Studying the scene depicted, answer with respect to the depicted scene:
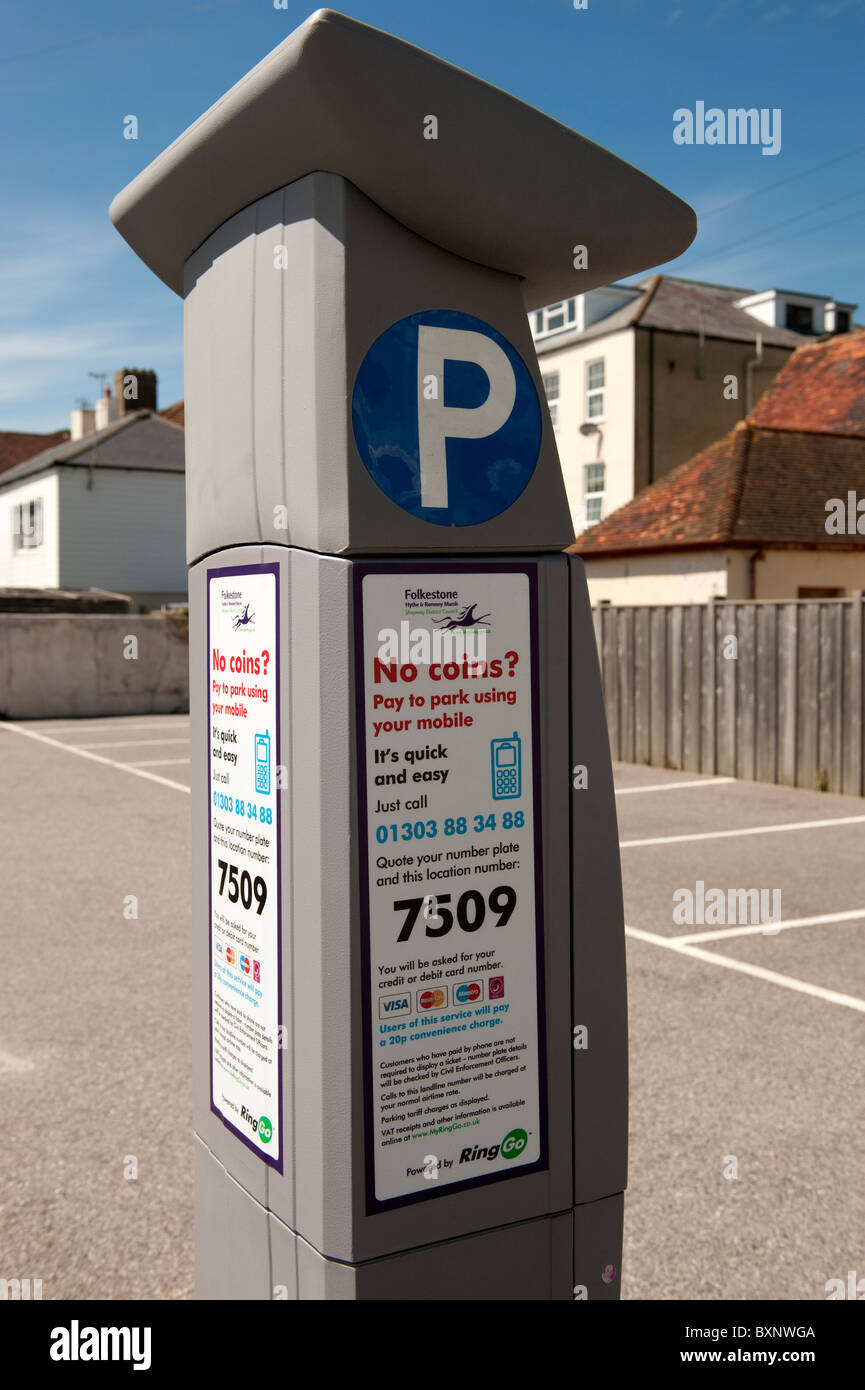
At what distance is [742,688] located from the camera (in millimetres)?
13984

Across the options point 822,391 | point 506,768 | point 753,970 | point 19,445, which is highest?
point 19,445

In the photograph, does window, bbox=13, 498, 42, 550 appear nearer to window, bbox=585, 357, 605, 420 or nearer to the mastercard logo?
window, bbox=585, 357, 605, 420

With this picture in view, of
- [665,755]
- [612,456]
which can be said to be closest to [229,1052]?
[665,755]

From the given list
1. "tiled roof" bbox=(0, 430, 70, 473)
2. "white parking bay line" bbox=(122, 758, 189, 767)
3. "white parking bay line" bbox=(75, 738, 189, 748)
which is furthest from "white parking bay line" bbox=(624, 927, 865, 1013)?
"tiled roof" bbox=(0, 430, 70, 473)

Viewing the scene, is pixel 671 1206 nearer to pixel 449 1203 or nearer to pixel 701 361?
pixel 449 1203

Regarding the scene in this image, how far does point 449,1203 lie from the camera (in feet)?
6.83

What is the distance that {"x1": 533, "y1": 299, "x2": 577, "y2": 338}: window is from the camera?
3522 centimetres

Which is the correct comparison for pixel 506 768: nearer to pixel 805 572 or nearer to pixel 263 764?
pixel 263 764

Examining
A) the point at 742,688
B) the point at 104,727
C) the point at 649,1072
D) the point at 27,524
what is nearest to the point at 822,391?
the point at 742,688

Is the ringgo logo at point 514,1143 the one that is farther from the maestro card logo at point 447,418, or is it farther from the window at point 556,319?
the window at point 556,319

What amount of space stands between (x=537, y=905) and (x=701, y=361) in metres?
32.0

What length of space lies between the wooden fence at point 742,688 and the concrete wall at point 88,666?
37.7 ft

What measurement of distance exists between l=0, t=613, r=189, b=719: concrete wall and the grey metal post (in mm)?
22376

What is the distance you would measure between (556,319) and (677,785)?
2638 centimetres
